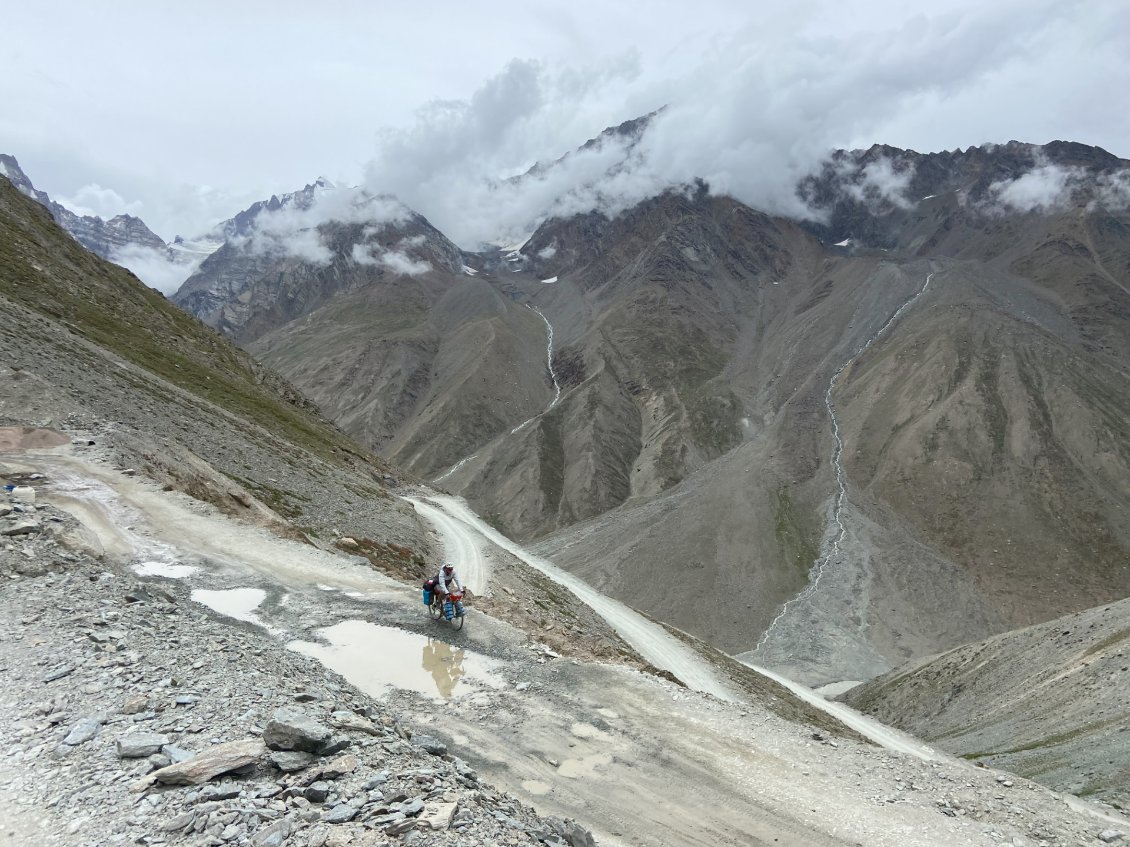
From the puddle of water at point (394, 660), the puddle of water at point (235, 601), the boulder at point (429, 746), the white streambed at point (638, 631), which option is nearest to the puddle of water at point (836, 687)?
the white streambed at point (638, 631)

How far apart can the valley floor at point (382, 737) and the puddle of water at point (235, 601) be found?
11 centimetres

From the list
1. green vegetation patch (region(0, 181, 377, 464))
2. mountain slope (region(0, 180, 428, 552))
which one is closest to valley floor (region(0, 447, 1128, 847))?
mountain slope (region(0, 180, 428, 552))

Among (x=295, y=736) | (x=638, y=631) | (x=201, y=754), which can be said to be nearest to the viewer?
(x=201, y=754)

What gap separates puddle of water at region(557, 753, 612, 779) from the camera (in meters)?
14.1

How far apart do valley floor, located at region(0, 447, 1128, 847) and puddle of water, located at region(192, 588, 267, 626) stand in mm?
106

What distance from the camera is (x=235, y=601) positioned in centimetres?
2161

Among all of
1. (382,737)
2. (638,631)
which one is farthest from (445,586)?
(638,631)

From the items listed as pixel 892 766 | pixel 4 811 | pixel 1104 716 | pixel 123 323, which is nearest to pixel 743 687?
pixel 1104 716

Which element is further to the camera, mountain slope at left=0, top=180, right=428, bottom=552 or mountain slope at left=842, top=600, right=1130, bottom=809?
mountain slope at left=0, top=180, right=428, bottom=552

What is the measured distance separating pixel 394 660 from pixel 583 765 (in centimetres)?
701

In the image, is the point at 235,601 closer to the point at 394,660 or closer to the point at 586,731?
the point at 394,660

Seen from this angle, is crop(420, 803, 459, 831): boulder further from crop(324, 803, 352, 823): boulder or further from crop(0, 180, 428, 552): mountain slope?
crop(0, 180, 428, 552): mountain slope

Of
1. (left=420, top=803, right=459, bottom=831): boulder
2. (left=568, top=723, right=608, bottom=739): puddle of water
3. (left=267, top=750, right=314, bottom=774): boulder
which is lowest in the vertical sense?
(left=568, top=723, right=608, bottom=739): puddle of water

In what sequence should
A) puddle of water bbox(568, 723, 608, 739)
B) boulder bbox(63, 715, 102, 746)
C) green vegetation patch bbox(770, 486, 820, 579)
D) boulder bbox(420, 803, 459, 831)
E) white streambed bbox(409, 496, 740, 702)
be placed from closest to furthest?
boulder bbox(420, 803, 459, 831)
boulder bbox(63, 715, 102, 746)
puddle of water bbox(568, 723, 608, 739)
white streambed bbox(409, 496, 740, 702)
green vegetation patch bbox(770, 486, 820, 579)
